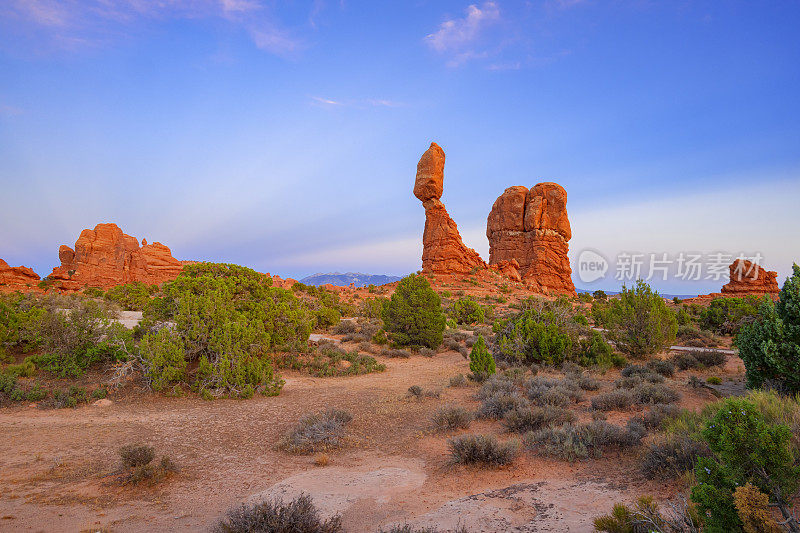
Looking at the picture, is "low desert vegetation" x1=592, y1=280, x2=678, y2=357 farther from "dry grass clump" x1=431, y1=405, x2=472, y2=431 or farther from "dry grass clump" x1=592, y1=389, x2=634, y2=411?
"dry grass clump" x1=431, y1=405, x2=472, y2=431

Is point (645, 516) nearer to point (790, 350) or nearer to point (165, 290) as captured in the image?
point (790, 350)

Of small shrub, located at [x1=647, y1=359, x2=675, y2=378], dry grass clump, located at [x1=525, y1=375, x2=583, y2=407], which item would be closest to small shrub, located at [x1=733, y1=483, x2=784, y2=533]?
dry grass clump, located at [x1=525, y1=375, x2=583, y2=407]

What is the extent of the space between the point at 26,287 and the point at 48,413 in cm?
4152

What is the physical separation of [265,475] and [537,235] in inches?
2002

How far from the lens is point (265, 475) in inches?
237

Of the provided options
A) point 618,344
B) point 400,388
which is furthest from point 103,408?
point 618,344

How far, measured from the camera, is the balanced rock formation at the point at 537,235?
170ft

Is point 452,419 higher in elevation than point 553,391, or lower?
lower

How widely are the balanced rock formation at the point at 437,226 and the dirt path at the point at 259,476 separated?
3765 centimetres

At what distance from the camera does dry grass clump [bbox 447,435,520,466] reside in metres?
5.89

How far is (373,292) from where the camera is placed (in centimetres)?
4494

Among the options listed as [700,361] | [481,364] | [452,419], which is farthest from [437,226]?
[452,419]

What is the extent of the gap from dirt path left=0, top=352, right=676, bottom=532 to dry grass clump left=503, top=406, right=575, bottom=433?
0.44 metres

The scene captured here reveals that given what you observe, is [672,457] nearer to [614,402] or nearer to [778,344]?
[614,402]
